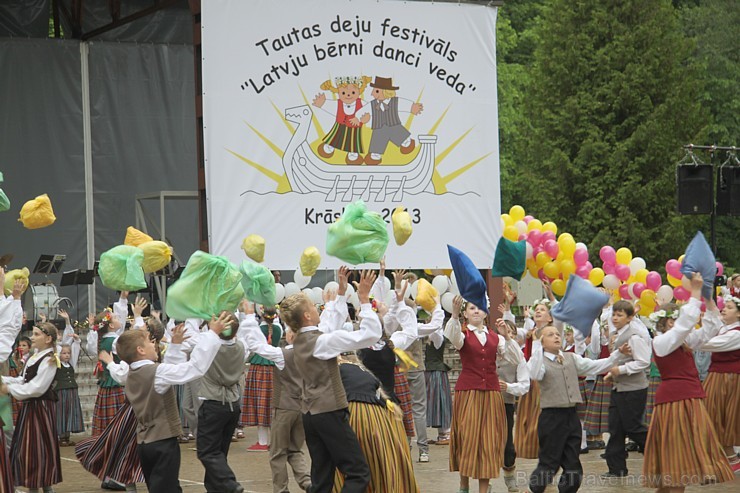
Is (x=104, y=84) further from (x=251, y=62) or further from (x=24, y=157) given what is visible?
(x=251, y=62)

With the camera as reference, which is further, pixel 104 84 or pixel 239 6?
pixel 104 84

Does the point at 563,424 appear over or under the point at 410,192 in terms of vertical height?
under

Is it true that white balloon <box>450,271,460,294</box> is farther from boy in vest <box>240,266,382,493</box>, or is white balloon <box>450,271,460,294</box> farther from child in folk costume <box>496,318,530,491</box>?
boy in vest <box>240,266,382,493</box>

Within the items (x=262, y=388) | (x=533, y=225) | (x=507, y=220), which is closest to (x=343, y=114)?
(x=507, y=220)

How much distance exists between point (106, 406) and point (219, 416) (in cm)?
306

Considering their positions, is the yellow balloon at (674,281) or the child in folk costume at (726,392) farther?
the yellow balloon at (674,281)

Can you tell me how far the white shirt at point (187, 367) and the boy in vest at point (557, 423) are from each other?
2711mm

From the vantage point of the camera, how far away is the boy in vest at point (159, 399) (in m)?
7.00

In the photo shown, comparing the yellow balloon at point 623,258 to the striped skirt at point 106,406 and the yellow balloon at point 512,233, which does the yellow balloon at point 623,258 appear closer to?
the yellow balloon at point 512,233

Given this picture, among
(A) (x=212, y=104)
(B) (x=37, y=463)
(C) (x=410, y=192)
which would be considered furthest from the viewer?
(C) (x=410, y=192)

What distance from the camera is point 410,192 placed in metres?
13.7

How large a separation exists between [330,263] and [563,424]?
529cm

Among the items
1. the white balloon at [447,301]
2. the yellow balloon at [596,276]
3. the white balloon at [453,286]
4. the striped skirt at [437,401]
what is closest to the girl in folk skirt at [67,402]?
the striped skirt at [437,401]

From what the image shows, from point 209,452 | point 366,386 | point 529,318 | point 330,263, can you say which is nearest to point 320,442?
point 366,386
